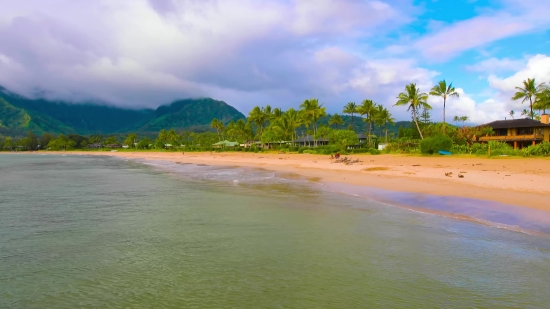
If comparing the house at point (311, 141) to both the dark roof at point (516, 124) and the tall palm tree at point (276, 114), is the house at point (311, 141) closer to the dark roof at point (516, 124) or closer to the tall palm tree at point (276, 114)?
the tall palm tree at point (276, 114)

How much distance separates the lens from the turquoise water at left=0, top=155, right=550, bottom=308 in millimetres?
5727

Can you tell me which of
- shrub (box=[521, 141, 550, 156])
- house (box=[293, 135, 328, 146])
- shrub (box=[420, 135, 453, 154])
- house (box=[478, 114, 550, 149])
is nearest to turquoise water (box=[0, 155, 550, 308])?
shrub (box=[521, 141, 550, 156])

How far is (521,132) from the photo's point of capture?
169ft

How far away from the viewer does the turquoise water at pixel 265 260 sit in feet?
18.8

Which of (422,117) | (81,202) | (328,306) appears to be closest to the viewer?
(328,306)

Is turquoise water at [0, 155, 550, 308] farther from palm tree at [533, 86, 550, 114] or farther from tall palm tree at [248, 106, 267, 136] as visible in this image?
tall palm tree at [248, 106, 267, 136]

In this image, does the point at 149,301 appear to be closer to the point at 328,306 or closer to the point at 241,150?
the point at 328,306

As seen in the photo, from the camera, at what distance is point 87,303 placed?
559cm

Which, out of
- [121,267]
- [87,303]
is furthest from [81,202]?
[87,303]

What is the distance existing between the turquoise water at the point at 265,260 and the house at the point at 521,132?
48.6m

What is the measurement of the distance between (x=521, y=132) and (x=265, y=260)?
57.3m

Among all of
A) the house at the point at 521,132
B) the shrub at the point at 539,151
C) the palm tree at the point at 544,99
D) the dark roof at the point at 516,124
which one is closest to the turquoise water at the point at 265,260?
the shrub at the point at 539,151

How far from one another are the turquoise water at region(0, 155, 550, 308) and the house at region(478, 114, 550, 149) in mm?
48638

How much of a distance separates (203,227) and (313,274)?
187 inches
